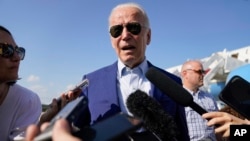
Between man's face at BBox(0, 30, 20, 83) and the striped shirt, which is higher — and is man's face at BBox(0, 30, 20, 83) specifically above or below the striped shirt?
above

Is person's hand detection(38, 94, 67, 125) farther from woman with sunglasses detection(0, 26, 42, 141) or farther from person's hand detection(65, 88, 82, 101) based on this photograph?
woman with sunglasses detection(0, 26, 42, 141)

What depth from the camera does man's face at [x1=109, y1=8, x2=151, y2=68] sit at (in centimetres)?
195

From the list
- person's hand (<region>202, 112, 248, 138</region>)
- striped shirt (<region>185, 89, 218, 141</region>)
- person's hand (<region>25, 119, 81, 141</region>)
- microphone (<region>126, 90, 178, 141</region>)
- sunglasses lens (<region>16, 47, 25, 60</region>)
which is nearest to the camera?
person's hand (<region>25, 119, 81, 141</region>)

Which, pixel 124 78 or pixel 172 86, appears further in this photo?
pixel 124 78

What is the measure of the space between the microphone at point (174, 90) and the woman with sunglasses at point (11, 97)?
1103 mm

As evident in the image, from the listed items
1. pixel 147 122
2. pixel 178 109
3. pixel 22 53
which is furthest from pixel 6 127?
pixel 178 109

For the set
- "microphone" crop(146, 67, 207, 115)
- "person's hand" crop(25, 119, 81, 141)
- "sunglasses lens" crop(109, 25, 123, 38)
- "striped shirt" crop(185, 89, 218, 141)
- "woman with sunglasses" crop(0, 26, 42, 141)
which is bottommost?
"striped shirt" crop(185, 89, 218, 141)

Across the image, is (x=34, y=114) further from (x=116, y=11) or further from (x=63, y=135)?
(x=63, y=135)

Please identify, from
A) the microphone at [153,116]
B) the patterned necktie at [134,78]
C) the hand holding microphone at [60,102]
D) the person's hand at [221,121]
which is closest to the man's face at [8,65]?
the hand holding microphone at [60,102]

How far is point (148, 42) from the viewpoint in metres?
2.21

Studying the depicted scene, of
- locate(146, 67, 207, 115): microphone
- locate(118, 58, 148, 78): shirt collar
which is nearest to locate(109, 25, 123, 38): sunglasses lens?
locate(118, 58, 148, 78): shirt collar

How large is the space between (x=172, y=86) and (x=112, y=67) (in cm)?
83

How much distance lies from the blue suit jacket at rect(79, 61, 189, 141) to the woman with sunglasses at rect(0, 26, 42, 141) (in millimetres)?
481

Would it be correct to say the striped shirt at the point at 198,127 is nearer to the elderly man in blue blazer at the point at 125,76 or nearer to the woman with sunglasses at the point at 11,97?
the elderly man in blue blazer at the point at 125,76
